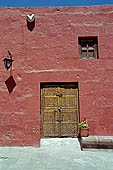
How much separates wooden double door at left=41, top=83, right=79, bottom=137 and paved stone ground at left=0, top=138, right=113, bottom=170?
0.31 m

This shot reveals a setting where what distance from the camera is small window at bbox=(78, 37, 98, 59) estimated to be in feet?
22.4

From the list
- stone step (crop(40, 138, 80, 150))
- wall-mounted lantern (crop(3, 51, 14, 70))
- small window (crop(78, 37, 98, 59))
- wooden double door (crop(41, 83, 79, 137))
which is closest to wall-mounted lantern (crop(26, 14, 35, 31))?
wall-mounted lantern (crop(3, 51, 14, 70))

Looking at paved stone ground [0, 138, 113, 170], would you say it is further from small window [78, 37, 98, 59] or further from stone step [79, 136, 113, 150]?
small window [78, 37, 98, 59]

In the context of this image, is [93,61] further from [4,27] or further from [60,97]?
[4,27]

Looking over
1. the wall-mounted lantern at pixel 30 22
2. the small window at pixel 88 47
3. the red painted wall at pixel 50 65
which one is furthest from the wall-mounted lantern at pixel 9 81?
the small window at pixel 88 47

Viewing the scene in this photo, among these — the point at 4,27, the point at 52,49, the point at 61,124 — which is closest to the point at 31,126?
the point at 61,124

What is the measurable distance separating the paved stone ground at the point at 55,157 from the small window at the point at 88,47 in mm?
2901

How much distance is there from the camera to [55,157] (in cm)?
491

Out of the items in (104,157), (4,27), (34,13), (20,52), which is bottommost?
(104,157)

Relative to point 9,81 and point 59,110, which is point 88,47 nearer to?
point 59,110

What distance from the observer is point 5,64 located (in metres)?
6.62

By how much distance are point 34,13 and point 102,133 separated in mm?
4713

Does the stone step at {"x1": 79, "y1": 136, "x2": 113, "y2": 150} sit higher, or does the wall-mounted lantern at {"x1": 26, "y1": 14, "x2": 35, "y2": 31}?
the wall-mounted lantern at {"x1": 26, "y1": 14, "x2": 35, "y2": 31}

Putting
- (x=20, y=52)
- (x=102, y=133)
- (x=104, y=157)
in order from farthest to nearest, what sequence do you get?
(x=20, y=52), (x=102, y=133), (x=104, y=157)
